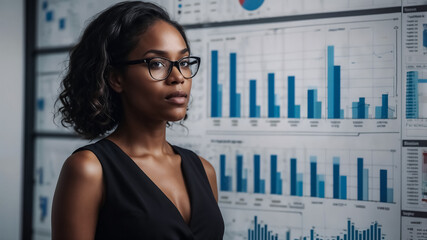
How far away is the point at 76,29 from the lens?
6.82 ft

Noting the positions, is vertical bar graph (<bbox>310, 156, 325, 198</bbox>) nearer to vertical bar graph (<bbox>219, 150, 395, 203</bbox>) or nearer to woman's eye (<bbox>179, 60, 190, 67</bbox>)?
vertical bar graph (<bbox>219, 150, 395, 203</bbox>)

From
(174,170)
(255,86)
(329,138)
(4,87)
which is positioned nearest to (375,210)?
(329,138)

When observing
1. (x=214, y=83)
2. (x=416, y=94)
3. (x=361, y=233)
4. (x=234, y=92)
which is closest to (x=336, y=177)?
(x=361, y=233)

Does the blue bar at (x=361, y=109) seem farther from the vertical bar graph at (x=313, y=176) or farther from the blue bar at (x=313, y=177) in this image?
the blue bar at (x=313, y=177)

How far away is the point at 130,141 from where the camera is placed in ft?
3.76

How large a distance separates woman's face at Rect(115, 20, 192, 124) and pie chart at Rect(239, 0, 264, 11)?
64cm

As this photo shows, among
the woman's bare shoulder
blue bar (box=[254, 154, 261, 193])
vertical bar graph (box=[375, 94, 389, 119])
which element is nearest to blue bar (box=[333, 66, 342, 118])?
vertical bar graph (box=[375, 94, 389, 119])

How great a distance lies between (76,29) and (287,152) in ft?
4.43

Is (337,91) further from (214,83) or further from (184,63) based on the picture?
(184,63)

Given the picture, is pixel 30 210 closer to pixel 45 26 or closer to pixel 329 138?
pixel 45 26

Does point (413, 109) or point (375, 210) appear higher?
point (413, 109)

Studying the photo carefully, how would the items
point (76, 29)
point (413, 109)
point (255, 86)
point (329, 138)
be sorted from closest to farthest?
point (413, 109), point (329, 138), point (255, 86), point (76, 29)

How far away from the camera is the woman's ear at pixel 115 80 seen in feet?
3.67

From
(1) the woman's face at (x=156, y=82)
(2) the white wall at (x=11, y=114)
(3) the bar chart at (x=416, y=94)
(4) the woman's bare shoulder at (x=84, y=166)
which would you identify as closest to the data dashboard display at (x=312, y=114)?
(3) the bar chart at (x=416, y=94)
